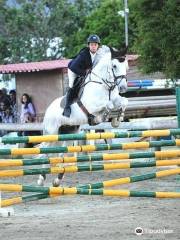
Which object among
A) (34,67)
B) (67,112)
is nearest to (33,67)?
(34,67)

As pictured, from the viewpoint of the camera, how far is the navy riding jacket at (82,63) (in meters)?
11.5

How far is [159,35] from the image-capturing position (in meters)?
17.4

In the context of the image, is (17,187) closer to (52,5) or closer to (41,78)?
(41,78)

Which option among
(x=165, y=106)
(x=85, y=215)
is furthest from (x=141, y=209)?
(x=165, y=106)

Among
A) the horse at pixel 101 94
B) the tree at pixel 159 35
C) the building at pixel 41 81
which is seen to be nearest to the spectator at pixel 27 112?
the building at pixel 41 81

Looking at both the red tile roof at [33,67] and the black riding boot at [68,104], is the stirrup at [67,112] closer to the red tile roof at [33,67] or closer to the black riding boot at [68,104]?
the black riding boot at [68,104]

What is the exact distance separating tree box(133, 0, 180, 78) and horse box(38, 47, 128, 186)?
5.66 meters

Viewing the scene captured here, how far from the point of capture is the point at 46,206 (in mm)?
8922

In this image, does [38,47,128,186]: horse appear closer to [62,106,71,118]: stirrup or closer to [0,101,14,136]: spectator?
[62,106,71,118]: stirrup

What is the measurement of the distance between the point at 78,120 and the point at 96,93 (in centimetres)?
51

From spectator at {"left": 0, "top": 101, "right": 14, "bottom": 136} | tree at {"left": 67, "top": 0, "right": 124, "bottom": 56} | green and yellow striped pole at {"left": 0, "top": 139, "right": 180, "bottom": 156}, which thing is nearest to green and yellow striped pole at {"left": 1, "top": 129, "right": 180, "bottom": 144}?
green and yellow striped pole at {"left": 0, "top": 139, "right": 180, "bottom": 156}

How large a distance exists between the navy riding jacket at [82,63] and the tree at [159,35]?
5.68 meters

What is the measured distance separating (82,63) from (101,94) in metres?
0.57

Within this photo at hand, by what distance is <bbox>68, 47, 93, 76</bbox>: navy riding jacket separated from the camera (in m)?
11.5
